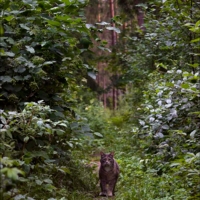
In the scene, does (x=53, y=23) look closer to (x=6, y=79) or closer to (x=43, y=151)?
(x=6, y=79)

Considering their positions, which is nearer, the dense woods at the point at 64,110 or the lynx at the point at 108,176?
the dense woods at the point at 64,110

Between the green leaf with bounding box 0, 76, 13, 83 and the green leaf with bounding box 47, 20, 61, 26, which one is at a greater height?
the green leaf with bounding box 47, 20, 61, 26

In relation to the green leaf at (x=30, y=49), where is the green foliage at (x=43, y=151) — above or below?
below

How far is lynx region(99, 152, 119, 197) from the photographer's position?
6229mm

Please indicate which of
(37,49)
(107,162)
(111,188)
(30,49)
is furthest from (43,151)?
(107,162)

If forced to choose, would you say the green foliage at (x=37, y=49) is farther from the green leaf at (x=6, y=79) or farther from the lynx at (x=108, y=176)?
→ the lynx at (x=108, y=176)

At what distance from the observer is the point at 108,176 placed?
641 centimetres

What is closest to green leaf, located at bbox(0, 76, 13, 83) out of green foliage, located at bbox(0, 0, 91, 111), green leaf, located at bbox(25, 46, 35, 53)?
green foliage, located at bbox(0, 0, 91, 111)

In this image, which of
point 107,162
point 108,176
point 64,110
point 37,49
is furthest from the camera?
point 107,162

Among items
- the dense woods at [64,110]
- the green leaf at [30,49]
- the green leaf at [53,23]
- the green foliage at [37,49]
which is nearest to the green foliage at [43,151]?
the dense woods at [64,110]

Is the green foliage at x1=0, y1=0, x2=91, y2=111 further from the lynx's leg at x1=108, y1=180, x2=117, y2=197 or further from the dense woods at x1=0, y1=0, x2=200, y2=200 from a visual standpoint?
the lynx's leg at x1=108, y1=180, x2=117, y2=197

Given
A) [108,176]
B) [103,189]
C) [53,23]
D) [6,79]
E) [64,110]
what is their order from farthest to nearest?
[108,176], [103,189], [64,110], [6,79], [53,23]

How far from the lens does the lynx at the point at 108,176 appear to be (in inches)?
245

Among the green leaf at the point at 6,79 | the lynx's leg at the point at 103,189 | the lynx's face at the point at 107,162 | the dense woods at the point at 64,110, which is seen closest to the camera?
the dense woods at the point at 64,110
